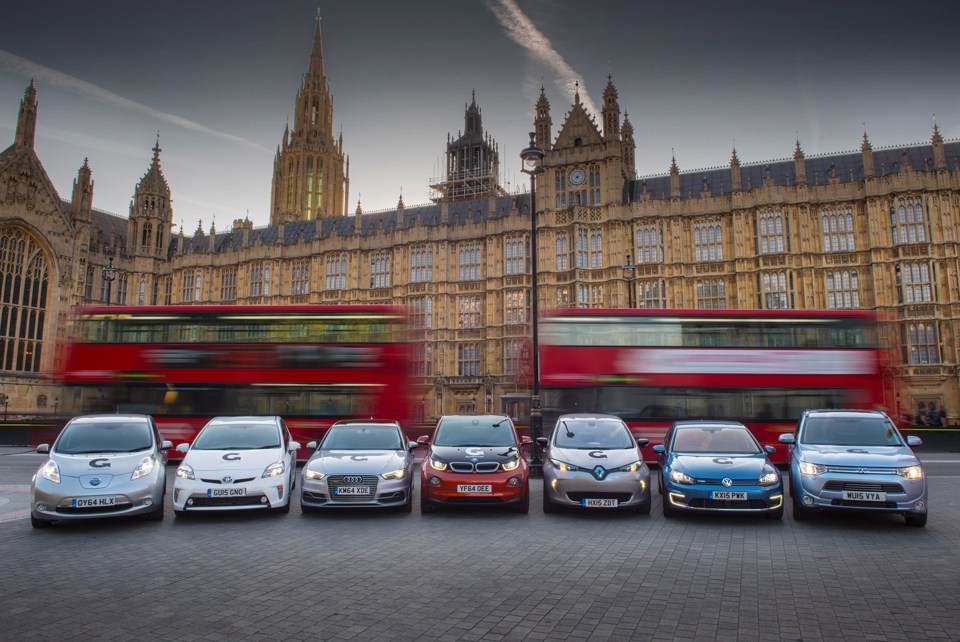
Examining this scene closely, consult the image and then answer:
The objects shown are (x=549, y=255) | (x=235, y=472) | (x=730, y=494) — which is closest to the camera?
(x=730, y=494)

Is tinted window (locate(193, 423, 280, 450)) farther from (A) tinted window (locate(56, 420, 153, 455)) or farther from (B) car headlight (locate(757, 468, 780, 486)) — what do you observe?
(B) car headlight (locate(757, 468, 780, 486))

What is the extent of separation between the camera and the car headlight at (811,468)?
34.7 ft

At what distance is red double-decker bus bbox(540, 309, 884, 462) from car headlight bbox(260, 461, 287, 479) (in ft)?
33.8

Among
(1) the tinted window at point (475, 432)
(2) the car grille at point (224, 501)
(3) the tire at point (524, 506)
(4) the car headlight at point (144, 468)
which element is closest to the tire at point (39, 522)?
(4) the car headlight at point (144, 468)

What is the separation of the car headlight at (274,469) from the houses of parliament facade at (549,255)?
1461cm

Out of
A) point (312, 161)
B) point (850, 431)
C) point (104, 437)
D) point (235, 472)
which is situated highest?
point (312, 161)

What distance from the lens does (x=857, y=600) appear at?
6488mm

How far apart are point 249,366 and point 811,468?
54.4 ft

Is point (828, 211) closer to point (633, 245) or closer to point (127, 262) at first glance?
point (633, 245)

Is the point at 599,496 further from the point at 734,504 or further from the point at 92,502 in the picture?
the point at 92,502

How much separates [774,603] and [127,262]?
68.3 meters

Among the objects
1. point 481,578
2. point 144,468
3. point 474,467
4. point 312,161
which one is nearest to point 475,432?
point 474,467

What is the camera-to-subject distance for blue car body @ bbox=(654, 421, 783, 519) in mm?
10820

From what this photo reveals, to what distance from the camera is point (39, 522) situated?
1040 centimetres
